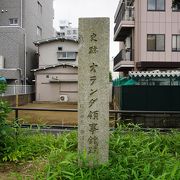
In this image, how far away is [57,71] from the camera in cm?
3619

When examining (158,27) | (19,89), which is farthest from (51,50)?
(158,27)

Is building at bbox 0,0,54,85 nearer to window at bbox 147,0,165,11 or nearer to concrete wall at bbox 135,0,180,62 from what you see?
concrete wall at bbox 135,0,180,62

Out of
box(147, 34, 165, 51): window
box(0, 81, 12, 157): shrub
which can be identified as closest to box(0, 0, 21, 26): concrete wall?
box(147, 34, 165, 51): window

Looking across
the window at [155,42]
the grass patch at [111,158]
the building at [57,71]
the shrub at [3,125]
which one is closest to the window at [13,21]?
the building at [57,71]

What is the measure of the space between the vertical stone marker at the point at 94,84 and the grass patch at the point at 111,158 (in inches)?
14.1

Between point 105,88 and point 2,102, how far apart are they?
2423mm

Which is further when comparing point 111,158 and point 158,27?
point 158,27

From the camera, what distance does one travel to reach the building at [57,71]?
118 feet

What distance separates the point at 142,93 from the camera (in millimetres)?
17234

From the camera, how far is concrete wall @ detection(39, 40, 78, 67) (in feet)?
123

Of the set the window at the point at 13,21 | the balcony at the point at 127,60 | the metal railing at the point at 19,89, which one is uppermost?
the window at the point at 13,21

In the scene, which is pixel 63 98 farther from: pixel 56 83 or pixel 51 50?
pixel 51 50

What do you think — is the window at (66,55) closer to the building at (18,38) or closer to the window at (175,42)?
the building at (18,38)

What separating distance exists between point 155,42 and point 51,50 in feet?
41.8
